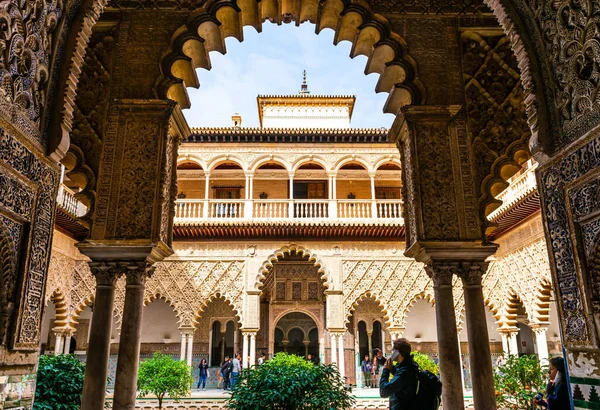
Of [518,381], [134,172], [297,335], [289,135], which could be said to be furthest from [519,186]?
[134,172]

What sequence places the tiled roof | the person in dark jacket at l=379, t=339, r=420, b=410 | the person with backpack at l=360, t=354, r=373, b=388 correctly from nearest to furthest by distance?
the person in dark jacket at l=379, t=339, r=420, b=410
the tiled roof
the person with backpack at l=360, t=354, r=373, b=388

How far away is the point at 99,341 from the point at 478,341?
157 inches

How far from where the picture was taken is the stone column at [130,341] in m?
4.76

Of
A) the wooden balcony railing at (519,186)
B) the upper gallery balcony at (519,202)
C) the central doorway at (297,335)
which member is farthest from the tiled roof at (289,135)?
the central doorway at (297,335)

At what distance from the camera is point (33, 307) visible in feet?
8.72

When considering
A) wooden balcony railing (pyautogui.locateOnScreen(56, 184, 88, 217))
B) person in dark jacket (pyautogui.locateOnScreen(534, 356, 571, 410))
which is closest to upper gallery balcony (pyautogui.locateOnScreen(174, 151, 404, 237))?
wooden balcony railing (pyautogui.locateOnScreen(56, 184, 88, 217))

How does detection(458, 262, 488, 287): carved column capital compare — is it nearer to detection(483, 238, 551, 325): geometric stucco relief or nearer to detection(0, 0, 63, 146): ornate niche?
detection(0, 0, 63, 146): ornate niche

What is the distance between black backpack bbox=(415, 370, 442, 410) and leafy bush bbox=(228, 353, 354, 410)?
5.87 feet

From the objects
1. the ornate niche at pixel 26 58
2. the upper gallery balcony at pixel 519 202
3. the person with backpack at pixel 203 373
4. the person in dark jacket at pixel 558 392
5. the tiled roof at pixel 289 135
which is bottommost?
the person with backpack at pixel 203 373

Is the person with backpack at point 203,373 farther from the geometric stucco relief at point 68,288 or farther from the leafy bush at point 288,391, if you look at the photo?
the leafy bush at point 288,391

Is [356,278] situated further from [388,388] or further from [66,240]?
[388,388]

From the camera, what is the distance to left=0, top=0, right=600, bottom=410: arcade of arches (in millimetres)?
2574

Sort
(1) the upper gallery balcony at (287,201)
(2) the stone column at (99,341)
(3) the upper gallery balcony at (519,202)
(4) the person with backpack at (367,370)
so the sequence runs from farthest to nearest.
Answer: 1. (4) the person with backpack at (367,370)
2. (1) the upper gallery balcony at (287,201)
3. (3) the upper gallery balcony at (519,202)
4. (2) the stone column at (99,341)

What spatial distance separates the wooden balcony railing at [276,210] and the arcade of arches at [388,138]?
3910mm
